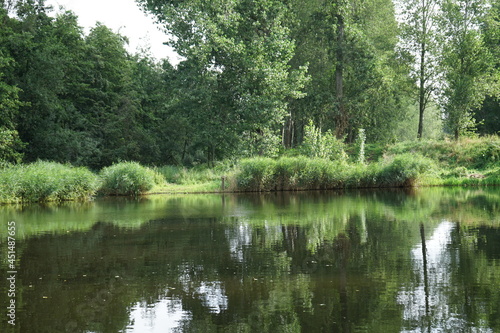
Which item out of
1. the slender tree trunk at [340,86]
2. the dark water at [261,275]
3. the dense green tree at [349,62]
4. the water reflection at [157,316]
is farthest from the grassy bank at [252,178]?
the water reflection at [157,316]

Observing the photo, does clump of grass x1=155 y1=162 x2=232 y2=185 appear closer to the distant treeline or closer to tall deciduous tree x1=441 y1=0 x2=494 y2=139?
the distant treeline

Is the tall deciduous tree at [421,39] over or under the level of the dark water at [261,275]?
over

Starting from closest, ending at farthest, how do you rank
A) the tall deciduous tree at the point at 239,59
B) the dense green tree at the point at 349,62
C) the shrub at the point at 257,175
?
1. the shrub at the point at 257,175
2. the tall deciduous tree at the point at 239,59
3. the dense green tree at the point at 349,62

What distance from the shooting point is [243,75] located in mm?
38312

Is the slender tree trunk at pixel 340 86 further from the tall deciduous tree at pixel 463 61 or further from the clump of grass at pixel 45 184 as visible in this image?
the clump of grass at pixel 45 184

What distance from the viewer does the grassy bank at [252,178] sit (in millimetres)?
25484

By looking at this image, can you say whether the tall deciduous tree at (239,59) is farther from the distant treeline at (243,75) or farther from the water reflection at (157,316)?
the water reflection at (157,316)

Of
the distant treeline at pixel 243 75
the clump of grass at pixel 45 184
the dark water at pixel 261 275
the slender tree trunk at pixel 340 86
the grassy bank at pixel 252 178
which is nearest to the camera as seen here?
the dark water at pixel 261 275

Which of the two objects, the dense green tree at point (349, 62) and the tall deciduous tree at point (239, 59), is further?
the dense green tree at point (349, 62)

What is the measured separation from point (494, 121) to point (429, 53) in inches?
408

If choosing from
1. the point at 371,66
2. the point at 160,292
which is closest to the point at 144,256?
the point at 160,292

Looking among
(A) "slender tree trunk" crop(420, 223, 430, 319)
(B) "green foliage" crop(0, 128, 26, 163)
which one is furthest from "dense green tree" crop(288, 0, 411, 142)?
(A) "slender tree trunk" crop(420, 223, 430, 319)

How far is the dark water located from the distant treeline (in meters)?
21.0

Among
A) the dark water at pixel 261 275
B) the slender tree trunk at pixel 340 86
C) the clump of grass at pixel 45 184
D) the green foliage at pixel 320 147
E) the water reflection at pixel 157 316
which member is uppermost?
the slender tree trunk at pixel 340 86
